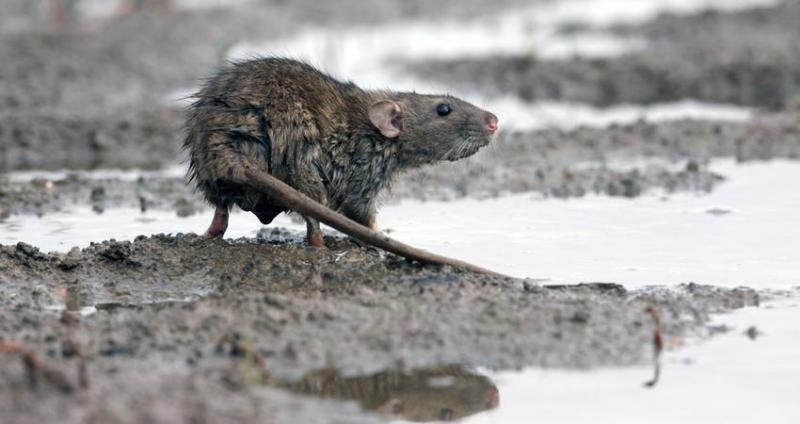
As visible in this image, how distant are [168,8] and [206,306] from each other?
1539cm

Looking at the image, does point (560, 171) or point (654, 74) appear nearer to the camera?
point (560, 171)

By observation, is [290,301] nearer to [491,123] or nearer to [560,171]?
[491,123]

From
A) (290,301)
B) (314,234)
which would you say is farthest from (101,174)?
(290,301)

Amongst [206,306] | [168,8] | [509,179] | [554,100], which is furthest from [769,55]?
[206,306]

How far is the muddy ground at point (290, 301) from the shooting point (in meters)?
5.52

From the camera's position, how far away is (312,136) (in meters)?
7.84

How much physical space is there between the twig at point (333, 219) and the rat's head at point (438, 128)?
1.11 m

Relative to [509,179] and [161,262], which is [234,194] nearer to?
[161,262]

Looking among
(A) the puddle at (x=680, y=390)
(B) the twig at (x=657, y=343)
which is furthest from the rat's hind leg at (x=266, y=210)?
(B) the twig at (x=657, y=343)

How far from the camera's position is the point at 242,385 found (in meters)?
5.46

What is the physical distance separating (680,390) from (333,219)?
2303 mm

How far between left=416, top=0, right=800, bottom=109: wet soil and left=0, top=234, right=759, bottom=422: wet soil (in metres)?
8.34

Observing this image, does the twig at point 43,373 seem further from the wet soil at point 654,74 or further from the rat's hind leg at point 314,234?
the wet soil at point 654,74

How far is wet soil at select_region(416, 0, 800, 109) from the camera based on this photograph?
1605 centimetres
